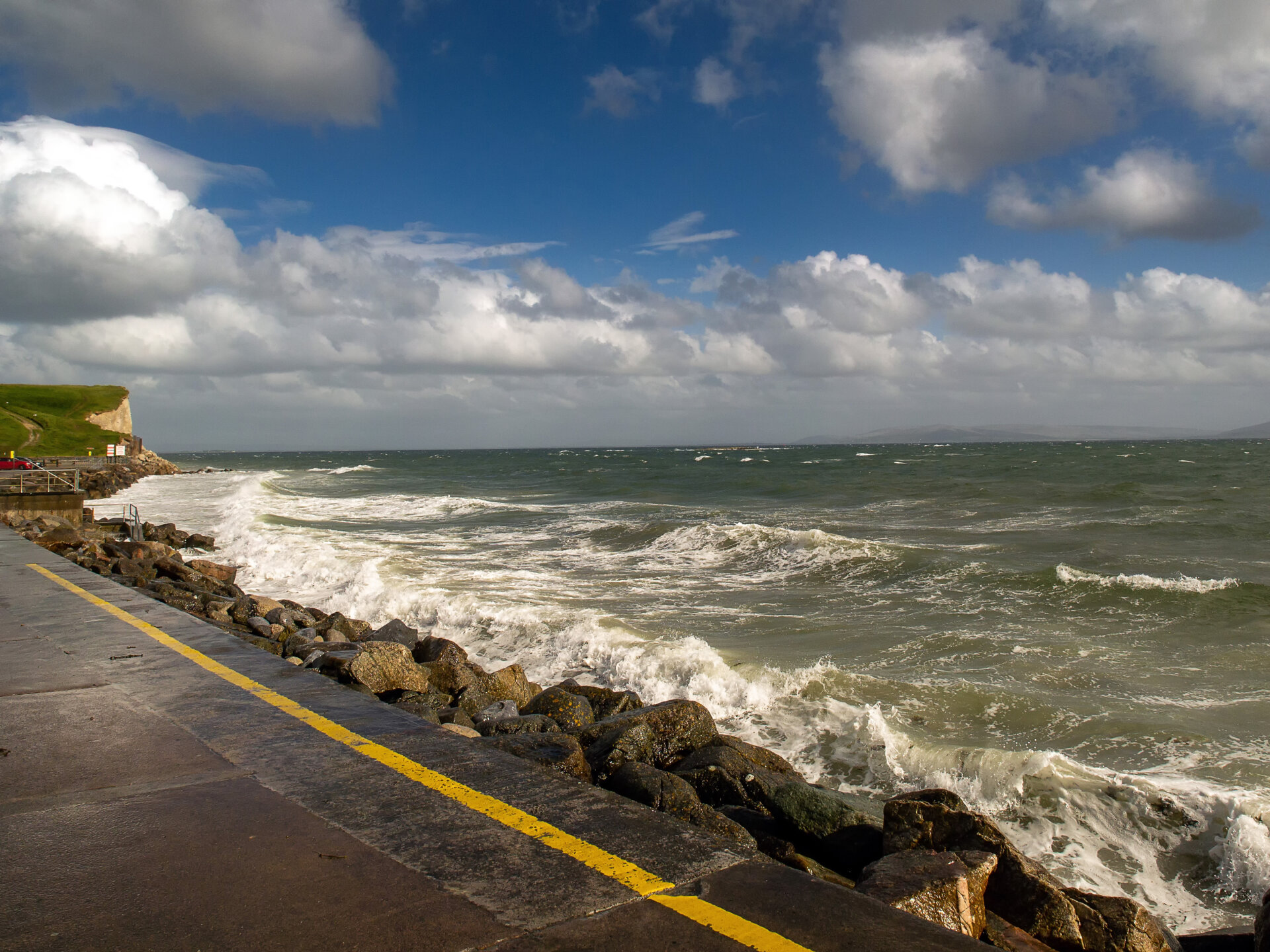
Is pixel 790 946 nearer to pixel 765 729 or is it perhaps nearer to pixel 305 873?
pixel 305 873

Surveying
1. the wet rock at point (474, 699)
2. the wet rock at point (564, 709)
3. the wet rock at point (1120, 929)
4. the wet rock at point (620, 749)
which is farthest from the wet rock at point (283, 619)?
the wet rock at point (1120, 929)

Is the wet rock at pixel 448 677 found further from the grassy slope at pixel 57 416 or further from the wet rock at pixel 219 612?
the grassy slope at pixel 57 416

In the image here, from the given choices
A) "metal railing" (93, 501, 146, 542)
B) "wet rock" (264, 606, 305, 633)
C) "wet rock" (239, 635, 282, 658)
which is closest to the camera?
"wet rock" (239, 635, 282, 658)

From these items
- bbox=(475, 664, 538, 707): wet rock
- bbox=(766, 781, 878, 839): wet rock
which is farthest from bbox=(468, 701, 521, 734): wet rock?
bbox=(766, 781, 878, 839): wet rock

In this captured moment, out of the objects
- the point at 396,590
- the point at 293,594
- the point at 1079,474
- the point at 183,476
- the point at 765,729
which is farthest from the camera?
the point at 183,476

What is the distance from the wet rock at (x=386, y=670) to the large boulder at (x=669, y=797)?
3017 mm

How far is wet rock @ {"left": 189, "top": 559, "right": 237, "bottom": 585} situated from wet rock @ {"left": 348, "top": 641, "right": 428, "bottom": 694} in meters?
9.83

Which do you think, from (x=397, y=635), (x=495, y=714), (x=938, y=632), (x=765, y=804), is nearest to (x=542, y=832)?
(x=765, y=804)

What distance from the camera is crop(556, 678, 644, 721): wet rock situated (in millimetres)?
7699

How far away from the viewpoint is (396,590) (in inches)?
602

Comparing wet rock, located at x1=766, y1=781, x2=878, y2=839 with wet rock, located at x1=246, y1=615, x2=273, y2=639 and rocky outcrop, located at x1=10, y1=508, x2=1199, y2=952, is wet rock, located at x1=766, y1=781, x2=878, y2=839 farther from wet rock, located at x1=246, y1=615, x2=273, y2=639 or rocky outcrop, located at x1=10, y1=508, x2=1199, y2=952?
wet rock, located at x1=246, y1=615, x2=273, y2=639

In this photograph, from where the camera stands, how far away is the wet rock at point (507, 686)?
8.04m

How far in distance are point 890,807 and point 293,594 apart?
1440 centimetres

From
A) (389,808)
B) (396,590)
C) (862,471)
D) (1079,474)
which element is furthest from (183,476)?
(389,808)
